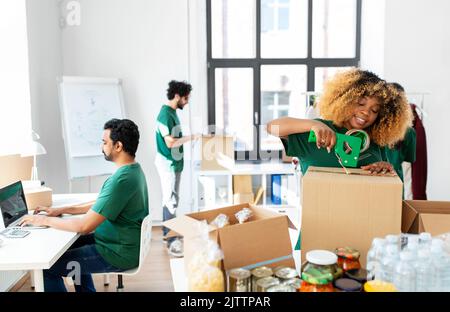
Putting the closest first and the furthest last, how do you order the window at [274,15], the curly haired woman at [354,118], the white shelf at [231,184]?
the curly haired woman at [354,118] → the white shelf at [231,184] → the window at [274,15]

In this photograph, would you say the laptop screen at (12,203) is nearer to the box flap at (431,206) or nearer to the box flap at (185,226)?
the box flap at (185,226)

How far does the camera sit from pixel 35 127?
11.7 feet

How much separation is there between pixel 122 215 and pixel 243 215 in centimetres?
124

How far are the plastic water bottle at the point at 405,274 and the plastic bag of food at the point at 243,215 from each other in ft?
1.39

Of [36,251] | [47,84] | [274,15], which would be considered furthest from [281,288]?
[274,15]

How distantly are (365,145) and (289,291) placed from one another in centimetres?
67

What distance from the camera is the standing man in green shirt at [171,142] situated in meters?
3.76

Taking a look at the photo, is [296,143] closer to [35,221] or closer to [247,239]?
[247,239]

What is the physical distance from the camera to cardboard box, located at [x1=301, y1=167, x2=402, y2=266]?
1131 millimetres

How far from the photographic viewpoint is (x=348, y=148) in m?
1.30

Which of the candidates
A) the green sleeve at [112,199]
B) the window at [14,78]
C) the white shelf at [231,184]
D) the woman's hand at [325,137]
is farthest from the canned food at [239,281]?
the white shelf at [231,184]

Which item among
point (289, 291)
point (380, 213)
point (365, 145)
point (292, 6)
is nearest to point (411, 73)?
point (292, 6)

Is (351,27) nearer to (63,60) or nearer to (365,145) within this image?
(63,60)

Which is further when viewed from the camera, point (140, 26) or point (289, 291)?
point (140, 26)
